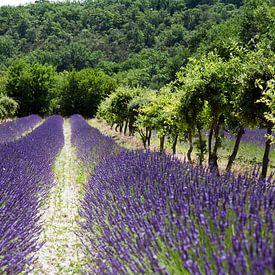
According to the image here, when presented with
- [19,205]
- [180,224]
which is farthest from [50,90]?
[180,224]

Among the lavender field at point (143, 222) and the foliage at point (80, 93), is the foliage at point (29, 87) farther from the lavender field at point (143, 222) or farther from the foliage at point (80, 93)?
the lavender field at point (143, 222)

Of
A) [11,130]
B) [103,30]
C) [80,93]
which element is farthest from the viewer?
[103,30]

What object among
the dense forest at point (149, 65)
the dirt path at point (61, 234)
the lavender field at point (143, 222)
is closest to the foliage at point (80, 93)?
the dense forest at point (149, 65)

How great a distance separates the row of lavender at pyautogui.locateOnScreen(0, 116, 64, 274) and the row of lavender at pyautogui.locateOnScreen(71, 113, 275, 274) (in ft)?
1.73

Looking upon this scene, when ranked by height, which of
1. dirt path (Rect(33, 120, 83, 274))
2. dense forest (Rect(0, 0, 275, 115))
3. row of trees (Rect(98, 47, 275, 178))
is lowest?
dirt path (Rect(33, 120, 83, 274))

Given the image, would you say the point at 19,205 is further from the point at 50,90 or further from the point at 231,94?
the point at 50,90

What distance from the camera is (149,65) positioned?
50.0 meters

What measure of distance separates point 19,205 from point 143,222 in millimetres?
1484

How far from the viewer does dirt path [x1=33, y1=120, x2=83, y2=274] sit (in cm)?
353

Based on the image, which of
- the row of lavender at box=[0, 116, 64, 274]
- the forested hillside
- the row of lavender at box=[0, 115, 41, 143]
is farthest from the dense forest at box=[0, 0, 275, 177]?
the row of lavender at box=[0, 115, 41, 143]

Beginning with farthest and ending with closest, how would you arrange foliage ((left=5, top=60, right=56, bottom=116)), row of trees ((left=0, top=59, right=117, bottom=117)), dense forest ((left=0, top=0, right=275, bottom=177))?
row of trees ((left=0, top=59, right=117, bottom=117)) < foliage ((left=5, top=60, right=56, bottom=116)) < dense forest ((left=0, top=0, right=275, bottom=177))

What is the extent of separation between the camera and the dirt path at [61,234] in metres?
3.53

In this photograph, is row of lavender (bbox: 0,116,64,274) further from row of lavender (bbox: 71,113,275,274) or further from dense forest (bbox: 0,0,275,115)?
dense forest (bbox: 0,0,275,115)

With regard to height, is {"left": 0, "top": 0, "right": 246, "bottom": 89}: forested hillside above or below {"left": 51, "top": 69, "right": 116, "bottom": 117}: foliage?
above
